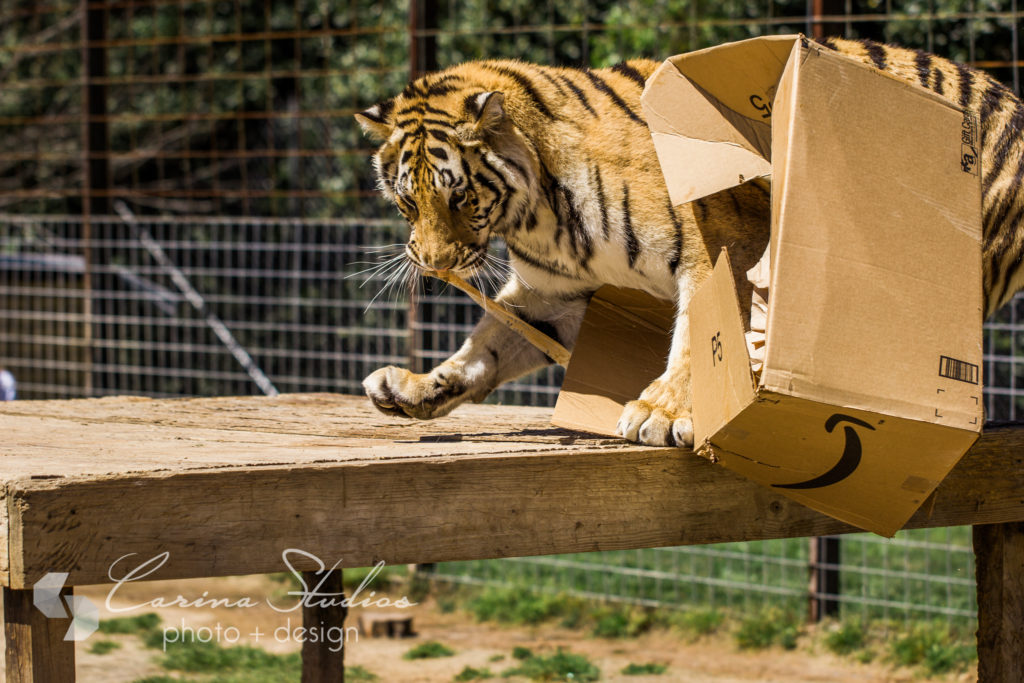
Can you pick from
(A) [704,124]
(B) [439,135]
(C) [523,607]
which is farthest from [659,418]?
(C) [523,607]

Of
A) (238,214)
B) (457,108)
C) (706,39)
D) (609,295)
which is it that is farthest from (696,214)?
(238,214)

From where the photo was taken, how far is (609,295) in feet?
9.39

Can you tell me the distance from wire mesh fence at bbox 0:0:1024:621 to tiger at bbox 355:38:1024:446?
0.49 m

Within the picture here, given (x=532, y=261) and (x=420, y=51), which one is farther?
(x=420, y=51)

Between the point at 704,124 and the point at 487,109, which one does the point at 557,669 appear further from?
the point at 704,124

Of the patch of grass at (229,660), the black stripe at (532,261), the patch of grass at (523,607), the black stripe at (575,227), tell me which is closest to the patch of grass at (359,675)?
the patch of grass at (229,660)

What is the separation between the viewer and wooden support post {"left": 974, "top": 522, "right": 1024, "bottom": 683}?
2715 millimetres

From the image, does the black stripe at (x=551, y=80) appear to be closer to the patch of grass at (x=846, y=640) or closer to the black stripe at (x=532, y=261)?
the black stripe at (x=532, y=261)

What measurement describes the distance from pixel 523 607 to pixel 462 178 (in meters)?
2.66

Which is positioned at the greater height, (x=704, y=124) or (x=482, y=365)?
(x=704, y=124)

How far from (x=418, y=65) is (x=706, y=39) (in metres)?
2.40

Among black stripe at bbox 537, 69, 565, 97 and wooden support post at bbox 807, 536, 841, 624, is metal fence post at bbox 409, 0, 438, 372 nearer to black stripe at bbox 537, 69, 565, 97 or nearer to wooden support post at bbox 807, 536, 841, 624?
wooden support post at bbox 807, 536, 841, 624

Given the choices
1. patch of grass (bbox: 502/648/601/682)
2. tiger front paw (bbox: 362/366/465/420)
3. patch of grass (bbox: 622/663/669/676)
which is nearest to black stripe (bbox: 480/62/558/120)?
tiger front paw (bbox: 362/366/465/420)

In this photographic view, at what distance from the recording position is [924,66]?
2.62 m
